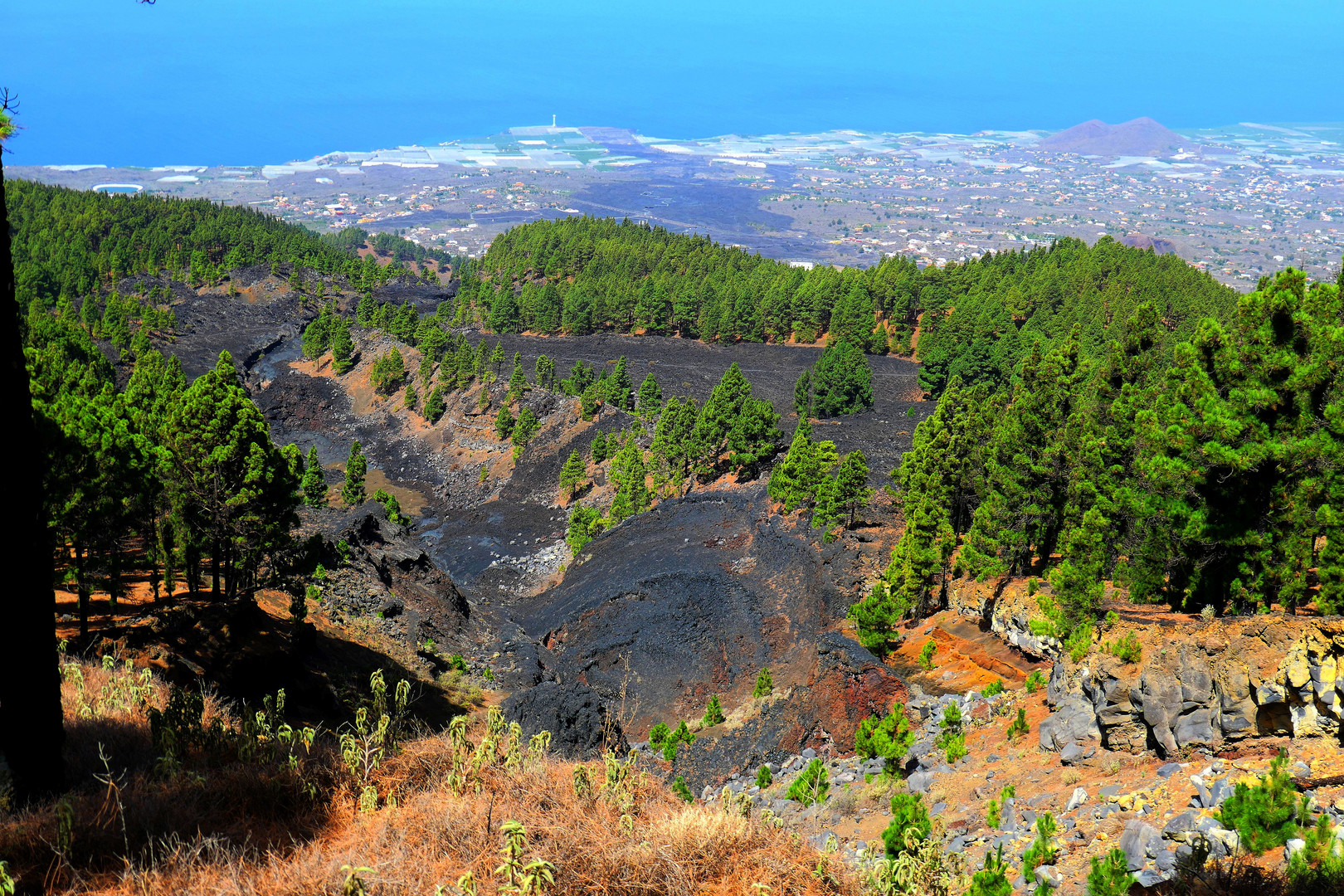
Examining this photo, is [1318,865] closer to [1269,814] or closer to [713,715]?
[1269,814]

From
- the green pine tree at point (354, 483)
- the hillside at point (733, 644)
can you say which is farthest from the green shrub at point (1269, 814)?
the green pine tree at point (354, 483)

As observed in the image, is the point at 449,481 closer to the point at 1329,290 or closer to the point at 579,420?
the point at 579,420

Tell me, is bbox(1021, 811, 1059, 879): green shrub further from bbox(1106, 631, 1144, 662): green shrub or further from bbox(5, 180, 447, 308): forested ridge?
bbox(5, 180, 447, 308): forested ridge

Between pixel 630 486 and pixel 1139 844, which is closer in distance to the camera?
pixel 1139 844

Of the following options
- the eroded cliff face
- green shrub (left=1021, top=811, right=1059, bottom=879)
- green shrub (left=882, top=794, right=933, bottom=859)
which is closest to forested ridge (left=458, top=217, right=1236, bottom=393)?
the eroded cliff face

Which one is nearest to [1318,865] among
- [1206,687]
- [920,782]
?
[1206,687]

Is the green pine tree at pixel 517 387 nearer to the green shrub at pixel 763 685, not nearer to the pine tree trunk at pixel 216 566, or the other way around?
the pine tree trunk at pixel 216 566
